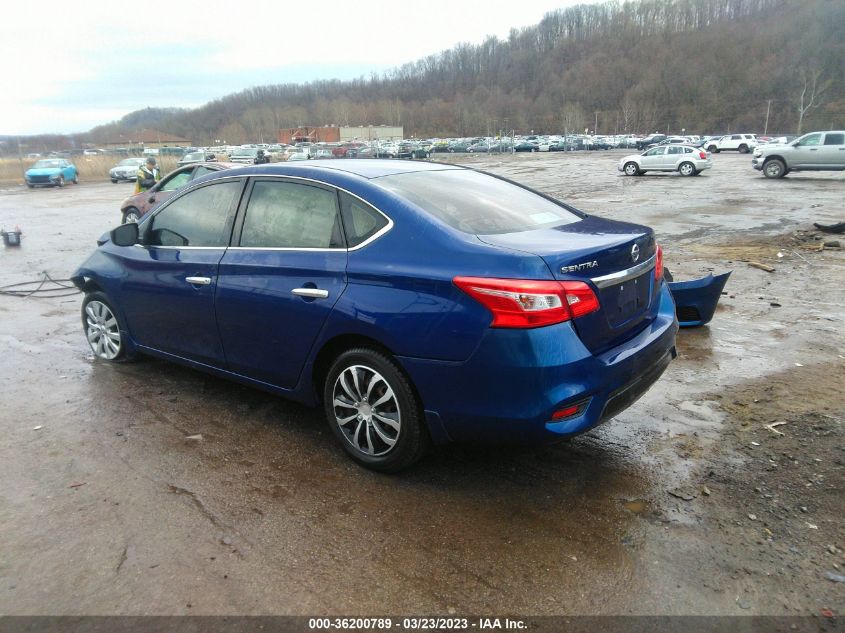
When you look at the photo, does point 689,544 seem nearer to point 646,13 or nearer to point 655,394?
point 655,394

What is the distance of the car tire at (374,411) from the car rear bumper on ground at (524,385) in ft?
0.37

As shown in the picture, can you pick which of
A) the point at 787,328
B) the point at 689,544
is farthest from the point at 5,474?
the point at 787,328

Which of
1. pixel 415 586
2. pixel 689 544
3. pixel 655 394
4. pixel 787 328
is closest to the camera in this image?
pixel 415 586

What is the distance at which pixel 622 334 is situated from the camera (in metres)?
3.29

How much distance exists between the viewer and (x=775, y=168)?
2645 cm

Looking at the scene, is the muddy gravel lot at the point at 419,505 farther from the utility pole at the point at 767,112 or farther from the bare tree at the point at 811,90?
the utility pole at the point at 767,112

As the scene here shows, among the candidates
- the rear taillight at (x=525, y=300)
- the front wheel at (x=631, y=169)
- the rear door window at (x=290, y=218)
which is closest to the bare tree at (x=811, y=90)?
the front wheel at (x=631, y=169)

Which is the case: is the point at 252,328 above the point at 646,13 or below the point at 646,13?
below

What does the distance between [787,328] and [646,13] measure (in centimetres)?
18317

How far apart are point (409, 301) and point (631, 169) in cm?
3199

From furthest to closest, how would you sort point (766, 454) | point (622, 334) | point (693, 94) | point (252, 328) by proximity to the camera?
point (693, 94) → point (252, 328) → point (766, 454) → point (622, 334)

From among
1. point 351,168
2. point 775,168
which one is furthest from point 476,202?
point 775,168

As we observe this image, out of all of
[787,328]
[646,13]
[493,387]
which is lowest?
[787,328]

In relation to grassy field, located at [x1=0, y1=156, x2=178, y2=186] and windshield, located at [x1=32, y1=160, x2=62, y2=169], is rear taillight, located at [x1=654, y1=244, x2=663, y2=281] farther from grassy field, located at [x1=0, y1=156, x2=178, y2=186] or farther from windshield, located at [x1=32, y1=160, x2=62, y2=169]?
grassy field, located at [x1=0, y1=156, x2=178, y2=186]
